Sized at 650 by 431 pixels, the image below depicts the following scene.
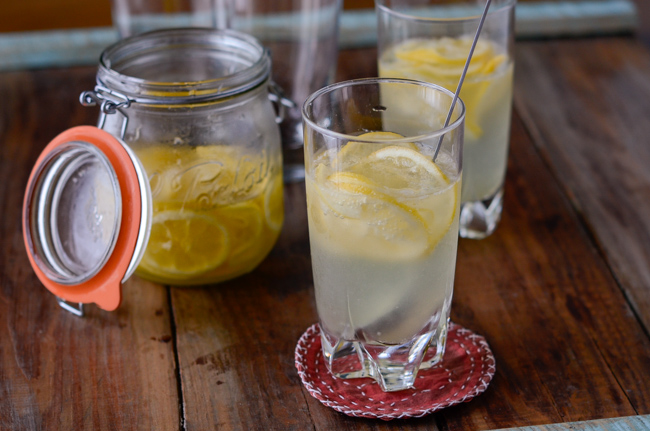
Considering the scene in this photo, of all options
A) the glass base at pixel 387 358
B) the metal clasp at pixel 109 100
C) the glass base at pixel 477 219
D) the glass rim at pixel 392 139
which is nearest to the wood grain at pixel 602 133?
the glass base at pixel 477 219

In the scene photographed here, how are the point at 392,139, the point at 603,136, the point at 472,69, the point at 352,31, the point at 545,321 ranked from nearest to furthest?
the point at 392,139 < the point at 545,321 < the point at 472,69 < the point at 603,136 < the point at 352,31

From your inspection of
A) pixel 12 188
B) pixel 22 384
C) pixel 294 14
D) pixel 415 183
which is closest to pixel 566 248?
pixel 415 183

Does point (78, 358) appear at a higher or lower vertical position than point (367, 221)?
lower

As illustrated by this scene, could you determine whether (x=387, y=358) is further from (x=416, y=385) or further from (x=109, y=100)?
(x=109, y=100)

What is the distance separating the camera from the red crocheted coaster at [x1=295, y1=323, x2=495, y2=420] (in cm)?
79

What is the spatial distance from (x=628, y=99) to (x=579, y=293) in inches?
23.5

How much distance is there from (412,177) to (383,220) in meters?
0.05

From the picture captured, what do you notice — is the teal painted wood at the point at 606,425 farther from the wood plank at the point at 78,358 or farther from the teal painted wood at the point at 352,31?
the teal painted wood at the point at 352,31

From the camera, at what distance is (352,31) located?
5.38 ft

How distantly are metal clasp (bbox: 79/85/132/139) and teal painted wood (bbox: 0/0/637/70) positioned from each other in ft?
2.05

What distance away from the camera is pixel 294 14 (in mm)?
1251

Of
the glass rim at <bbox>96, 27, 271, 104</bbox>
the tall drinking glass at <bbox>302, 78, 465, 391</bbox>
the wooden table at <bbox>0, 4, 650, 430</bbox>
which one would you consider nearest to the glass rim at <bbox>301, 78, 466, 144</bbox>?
the tall drinking glass at <bbox>302, 78, 465, 391</bbox>

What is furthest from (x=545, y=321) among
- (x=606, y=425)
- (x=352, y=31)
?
(x=352, y=31)

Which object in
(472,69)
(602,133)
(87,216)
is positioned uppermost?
(472,69)
